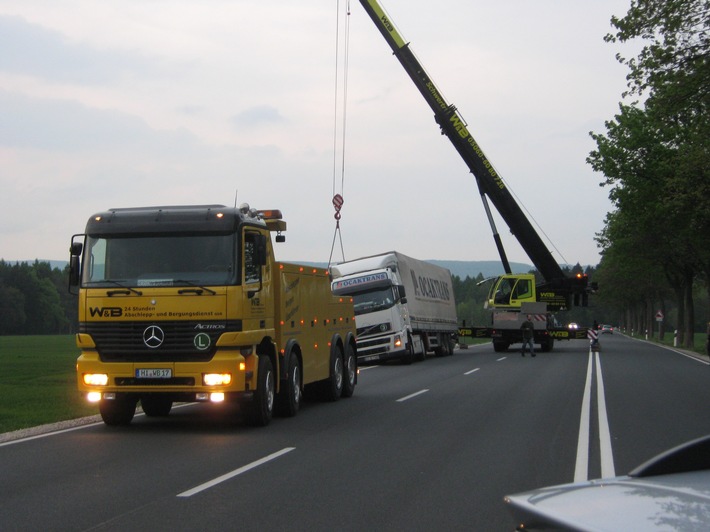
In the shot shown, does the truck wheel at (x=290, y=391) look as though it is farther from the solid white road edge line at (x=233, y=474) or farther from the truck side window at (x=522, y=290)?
the truck side window at (x=522, y=290)

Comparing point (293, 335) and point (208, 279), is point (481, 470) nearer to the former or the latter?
point (208, 279)

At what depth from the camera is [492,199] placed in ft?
117

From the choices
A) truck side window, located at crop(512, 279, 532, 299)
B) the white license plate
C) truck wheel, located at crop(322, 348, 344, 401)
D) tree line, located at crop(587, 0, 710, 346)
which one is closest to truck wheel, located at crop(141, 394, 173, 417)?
the white license plate

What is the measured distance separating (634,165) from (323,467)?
37.8m

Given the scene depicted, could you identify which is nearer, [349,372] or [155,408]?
[155,408]

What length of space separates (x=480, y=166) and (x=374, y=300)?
716 cm

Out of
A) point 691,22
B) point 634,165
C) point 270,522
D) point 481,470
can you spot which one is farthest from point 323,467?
point 634,165

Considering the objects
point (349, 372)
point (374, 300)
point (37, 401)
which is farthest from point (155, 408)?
point (374, 300)

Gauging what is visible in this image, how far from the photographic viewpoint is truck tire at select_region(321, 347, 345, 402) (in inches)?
680

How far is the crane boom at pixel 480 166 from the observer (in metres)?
32.4

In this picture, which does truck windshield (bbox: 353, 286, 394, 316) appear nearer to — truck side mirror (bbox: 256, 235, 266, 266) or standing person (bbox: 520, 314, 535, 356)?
standing person (bbox: 520, 314, 535, 356)

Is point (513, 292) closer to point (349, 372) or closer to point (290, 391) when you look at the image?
point (349, 372)

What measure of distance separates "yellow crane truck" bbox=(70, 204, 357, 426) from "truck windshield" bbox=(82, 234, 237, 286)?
0.01 metres

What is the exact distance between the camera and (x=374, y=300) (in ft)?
104
